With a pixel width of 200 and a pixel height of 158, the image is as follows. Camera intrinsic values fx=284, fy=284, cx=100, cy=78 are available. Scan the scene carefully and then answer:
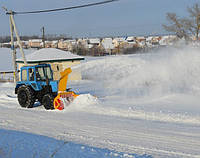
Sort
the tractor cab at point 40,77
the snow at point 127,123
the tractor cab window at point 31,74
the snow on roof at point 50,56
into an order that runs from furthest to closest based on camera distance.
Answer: the snow on roof at point 50,56 → the tractor cab window at point 31,74 → the tractor cab at point 40,77 → the snow at point 127,123

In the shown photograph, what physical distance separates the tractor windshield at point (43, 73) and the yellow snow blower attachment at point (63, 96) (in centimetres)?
78

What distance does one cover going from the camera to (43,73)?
13.4m

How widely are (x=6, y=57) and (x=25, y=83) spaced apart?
67.0 metres

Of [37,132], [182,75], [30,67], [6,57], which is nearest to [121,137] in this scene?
[37,132]

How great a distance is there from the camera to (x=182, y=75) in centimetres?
1755

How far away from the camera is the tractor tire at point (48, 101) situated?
12.7 m

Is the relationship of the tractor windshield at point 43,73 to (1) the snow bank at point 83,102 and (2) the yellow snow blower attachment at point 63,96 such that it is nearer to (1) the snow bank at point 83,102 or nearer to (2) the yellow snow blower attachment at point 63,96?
(2) the yellow snow blower attachment at point 63,96

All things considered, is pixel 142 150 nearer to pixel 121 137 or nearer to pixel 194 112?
pixel 121 137

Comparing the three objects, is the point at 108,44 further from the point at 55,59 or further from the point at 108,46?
the point at 55,59

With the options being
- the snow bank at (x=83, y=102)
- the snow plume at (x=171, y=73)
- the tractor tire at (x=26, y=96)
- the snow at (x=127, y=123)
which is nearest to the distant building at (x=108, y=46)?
the snow plume at (x=171, y=73)

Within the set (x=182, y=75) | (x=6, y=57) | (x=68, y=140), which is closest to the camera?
(x=68, y=140)

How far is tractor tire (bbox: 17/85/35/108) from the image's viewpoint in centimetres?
1337

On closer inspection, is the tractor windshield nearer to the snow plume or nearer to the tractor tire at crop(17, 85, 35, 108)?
the tractor tire at crop(17, 85, 35, 108)

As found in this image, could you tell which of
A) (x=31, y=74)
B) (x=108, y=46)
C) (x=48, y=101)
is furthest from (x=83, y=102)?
(x=108, y=46)
